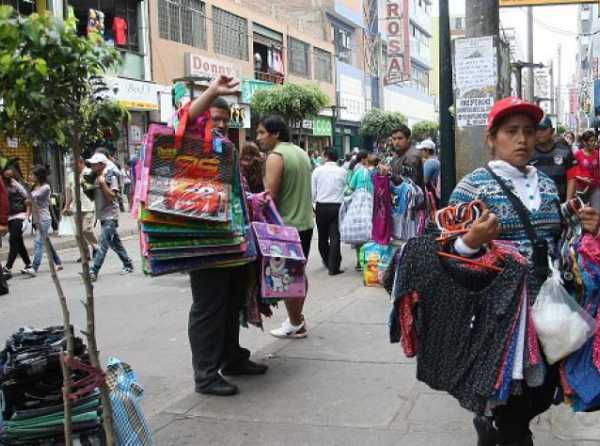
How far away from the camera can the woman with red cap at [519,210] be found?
288 centimetres

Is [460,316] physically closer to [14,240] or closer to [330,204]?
[330,204]

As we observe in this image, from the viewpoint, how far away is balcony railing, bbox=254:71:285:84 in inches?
1350

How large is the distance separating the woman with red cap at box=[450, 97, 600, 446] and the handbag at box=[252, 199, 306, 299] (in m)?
2.07

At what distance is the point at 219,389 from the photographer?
462cm

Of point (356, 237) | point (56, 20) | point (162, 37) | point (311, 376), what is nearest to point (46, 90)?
point (56, 20)

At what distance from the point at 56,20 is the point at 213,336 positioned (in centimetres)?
251

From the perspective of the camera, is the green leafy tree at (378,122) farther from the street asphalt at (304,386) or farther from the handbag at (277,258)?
the handbag at (277,258)

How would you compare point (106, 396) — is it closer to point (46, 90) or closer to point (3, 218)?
point (46, 90)

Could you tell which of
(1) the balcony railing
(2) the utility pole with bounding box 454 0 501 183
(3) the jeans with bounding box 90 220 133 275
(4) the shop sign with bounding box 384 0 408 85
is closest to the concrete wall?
(1) the balcony railing

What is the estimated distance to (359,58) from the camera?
50.2 metres

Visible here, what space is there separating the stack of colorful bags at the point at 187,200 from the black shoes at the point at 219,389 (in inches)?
31.2

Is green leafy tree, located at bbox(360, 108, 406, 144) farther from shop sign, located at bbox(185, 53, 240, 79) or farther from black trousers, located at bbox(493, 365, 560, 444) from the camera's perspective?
black trousers, located at bbox(493, 365, 560, 444)

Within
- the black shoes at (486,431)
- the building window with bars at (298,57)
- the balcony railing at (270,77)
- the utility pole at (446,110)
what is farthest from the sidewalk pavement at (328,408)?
the building window with bars at (298,57)

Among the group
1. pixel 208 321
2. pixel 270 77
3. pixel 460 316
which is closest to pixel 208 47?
pixel 270 77
